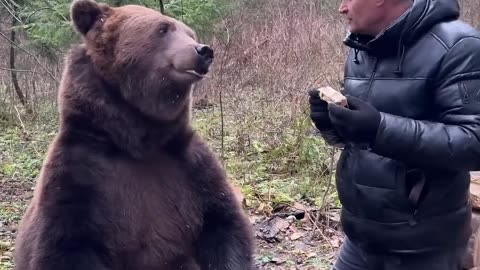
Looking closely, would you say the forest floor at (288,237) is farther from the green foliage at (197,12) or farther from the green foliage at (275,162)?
the green foliage at (197,12)

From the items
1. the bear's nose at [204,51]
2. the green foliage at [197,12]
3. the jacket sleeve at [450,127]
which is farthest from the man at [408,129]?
the green foliage at [197,12]

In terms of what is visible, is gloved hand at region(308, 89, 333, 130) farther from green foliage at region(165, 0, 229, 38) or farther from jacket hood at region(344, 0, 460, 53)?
green foliage at region(165, 0, 229, 38)

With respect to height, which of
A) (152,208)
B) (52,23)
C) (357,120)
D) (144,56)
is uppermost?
(144,56)

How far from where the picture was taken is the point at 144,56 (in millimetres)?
3330

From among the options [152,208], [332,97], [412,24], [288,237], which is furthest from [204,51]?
[288,237]

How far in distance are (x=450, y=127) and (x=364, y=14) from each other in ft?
2.19

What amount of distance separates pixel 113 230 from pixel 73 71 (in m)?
0.76

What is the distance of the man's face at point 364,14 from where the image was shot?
3.32 metres

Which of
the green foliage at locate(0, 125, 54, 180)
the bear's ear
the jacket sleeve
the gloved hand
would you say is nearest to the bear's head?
the bear's ear

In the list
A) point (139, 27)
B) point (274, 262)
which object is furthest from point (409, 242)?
point (274, 262)

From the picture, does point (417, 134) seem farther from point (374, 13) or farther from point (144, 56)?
point (144, 56)

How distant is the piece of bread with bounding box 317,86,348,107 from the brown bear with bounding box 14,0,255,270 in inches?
21.9

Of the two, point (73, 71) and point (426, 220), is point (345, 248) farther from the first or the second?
point (73, 71)

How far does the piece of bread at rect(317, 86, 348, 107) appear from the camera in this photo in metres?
3.20
